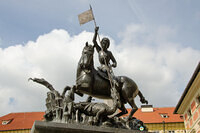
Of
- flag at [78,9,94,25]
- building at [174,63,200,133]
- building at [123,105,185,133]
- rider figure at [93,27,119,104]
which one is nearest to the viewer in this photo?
rider figure at [93,27,119,104]

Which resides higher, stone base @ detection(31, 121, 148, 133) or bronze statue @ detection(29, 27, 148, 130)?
bronze statue @ detection(29, 27, 148, 130)

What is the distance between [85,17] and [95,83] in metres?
2.52

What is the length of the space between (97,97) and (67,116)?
5.39 ft

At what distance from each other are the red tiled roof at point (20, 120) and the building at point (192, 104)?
24.7 metres

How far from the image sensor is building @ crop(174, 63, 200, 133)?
28855mm

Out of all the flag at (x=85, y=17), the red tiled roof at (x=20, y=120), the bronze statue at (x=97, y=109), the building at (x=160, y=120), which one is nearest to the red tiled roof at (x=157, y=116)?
the building at (x=160, y=120)

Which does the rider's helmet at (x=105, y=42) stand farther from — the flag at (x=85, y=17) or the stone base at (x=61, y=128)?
the stone base at (x=61, y=128)

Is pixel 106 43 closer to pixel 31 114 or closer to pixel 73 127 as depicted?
pixel 73 127

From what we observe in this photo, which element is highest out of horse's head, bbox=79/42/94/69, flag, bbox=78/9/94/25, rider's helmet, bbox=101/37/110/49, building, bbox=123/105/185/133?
flag, bbox=78/9/94/25

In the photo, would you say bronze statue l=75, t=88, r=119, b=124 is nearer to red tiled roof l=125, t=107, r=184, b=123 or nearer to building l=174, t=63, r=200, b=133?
building l=174, t=63, r=200, b=133

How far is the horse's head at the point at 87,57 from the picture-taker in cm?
853

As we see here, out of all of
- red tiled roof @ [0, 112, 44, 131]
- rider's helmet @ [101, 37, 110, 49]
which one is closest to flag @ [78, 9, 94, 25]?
rider's helmet @ [101, 37, 110, 49]

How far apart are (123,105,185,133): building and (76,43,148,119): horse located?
1403 inches

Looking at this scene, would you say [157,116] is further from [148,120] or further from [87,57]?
[87,57]
